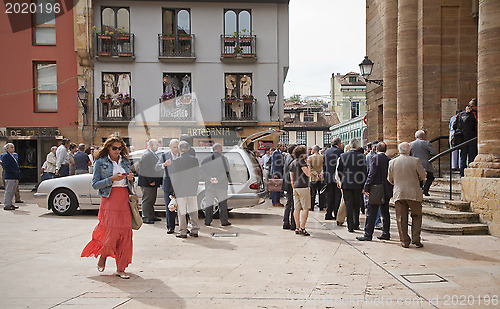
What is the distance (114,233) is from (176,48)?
22.5 m

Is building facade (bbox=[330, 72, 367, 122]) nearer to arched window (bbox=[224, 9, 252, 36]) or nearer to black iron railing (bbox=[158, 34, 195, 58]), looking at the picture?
arched window (bbox=[224, 9, 252, 36])

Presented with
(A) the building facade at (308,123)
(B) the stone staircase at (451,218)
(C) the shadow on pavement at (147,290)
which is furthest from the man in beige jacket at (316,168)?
(A) the building facade at (308,123)

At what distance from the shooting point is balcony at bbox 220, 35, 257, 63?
27.3 metres

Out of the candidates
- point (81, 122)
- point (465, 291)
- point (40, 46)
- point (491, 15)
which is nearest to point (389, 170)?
point (465, 291)

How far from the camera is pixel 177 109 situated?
27.3 meters

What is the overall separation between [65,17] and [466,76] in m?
21.3

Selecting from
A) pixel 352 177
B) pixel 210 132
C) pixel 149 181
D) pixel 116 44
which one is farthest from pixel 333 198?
pixel 116 44

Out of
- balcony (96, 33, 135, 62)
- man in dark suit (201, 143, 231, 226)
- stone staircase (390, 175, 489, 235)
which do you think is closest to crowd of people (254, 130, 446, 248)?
stone staircase (390, 175, 489, 235)

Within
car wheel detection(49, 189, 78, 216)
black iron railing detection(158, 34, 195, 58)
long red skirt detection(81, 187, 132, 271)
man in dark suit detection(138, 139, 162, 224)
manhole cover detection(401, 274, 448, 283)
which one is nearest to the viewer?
manhole cover detection(401, 274, 448, 283)

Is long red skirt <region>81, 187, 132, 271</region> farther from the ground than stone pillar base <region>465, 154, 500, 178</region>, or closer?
closer

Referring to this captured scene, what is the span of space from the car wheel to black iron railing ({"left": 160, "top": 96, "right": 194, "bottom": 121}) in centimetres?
1518

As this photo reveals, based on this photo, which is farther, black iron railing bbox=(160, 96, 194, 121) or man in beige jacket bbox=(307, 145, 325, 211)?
black iron railing bbox=(160, 96, 194, 121)

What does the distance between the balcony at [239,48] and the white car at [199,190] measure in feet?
52.7

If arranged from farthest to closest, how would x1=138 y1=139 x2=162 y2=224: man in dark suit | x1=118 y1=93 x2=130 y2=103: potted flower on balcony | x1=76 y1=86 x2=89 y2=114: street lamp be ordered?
x1=118 y1=93 x2=130 y2=103: potted flower on balcony
x1=76 y1=86 x2=89 y2=114: street lamp
x1=138 y1=139 x2=162 y2=224: man in dark suit
